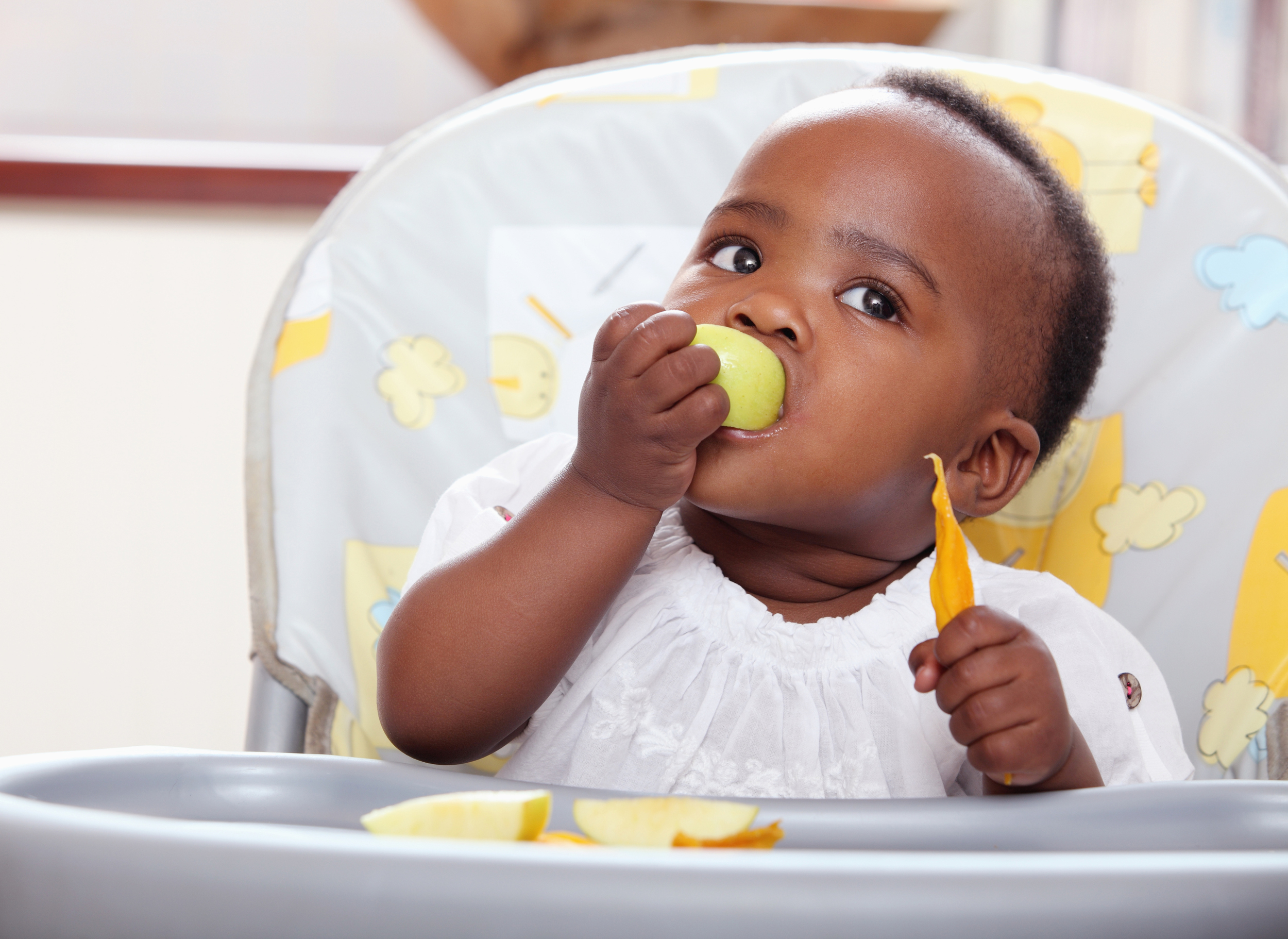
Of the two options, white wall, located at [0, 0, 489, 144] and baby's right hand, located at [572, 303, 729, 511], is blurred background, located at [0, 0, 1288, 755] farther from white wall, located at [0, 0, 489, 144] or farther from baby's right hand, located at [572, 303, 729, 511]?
baby's right hand, located at [572, 303, 729, 511]

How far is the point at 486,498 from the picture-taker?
2.12 ft

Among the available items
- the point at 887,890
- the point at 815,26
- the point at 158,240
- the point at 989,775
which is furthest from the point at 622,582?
the point at 815,26

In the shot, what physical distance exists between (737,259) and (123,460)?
0.89 m

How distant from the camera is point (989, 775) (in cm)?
49

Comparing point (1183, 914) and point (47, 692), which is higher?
point (1183, 914)

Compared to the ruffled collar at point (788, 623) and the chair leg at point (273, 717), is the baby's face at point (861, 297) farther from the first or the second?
the chair leg at point (273, 717)

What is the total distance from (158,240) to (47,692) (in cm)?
49

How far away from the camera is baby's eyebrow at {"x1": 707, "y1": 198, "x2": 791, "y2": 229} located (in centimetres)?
59

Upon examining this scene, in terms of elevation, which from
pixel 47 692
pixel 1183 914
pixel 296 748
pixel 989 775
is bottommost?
pixel 47 692

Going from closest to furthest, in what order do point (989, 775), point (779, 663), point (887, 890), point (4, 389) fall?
point (887, 890) < point (989, 775) < point (779, 663) < point (4, 389)

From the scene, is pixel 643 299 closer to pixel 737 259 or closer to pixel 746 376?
pixel 737 259

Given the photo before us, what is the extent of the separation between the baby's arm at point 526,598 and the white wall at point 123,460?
0.80 meters

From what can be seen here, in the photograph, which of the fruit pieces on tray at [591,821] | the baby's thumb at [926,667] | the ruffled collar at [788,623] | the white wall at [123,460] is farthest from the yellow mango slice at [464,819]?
the white wall at [123,460]

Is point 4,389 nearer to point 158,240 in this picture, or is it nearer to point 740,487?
point 158,240
